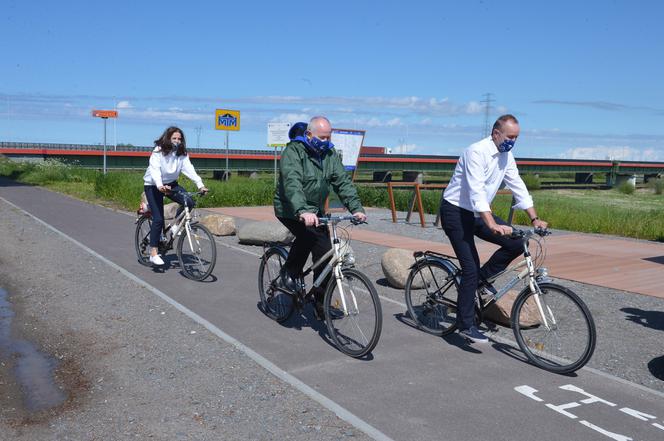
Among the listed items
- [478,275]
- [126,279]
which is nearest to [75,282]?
[126,279]

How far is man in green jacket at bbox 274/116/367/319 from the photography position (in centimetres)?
562

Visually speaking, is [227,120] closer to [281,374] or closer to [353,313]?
[353,313]

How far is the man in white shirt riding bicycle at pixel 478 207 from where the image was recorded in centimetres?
552

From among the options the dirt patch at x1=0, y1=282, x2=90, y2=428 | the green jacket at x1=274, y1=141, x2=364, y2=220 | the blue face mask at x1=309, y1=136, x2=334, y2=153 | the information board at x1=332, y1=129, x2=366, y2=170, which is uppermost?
the information board at x1=332, y1=129, x2=366, y2=170

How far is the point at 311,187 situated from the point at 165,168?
3.65m

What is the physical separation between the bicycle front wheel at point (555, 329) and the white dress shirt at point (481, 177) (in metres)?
0.85

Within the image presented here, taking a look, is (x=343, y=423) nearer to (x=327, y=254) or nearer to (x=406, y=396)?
(x=406, y=396)

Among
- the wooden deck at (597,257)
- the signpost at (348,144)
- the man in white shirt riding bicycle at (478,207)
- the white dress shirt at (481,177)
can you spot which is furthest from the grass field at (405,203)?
the man in white shirt riding bicycle at (478,207)

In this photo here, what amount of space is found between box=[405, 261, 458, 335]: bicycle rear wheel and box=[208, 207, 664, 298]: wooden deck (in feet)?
10.9

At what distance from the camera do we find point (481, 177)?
5535 mm

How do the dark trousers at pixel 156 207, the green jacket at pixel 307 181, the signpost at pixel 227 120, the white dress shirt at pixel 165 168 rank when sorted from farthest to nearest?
the signpost at pixel 227 120 < the dark trousers at pixel 156 207 < the white dress shirt at pixel 165 168 < the green jacket at pixel 307 181

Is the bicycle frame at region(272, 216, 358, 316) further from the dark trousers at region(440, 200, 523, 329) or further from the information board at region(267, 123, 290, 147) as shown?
the information board at region(267, 123, 290, 147)

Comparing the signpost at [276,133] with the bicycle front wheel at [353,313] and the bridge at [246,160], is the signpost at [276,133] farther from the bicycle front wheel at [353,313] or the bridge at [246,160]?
the bridge at [246,160]

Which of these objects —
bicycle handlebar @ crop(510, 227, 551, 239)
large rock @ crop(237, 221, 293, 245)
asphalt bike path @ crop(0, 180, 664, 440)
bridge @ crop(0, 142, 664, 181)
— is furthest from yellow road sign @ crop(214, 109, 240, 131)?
bridge @ crop(0, 142, 664, 181)
